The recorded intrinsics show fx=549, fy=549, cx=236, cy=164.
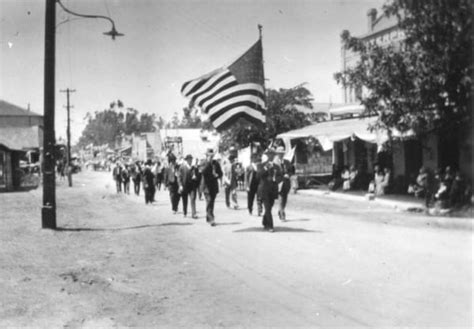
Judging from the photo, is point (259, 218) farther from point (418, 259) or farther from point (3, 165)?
point (3, 165)

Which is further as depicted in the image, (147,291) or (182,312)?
(147,291)

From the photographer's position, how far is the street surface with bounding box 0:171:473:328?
5719 mm

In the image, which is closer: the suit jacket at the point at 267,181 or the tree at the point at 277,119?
the suit jacket at the point at 267,181

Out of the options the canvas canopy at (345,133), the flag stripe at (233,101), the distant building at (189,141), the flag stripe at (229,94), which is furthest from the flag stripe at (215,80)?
the distant building at (189,141)

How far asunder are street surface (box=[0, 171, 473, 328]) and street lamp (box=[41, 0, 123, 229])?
63cm

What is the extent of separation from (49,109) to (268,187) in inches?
208

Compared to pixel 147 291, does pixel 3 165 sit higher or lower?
higher

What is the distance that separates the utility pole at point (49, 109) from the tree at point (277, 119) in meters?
16.7

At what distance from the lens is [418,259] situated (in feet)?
26.8

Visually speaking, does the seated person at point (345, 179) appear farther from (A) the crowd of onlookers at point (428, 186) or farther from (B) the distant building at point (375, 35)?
(B) the distant building at point (375, 35)

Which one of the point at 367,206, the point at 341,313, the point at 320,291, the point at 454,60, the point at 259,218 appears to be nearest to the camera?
the point at 341,313

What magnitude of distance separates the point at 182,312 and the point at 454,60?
889cm

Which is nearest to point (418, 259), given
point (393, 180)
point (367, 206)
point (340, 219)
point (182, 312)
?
point (182, 312)

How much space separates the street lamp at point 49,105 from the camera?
12289mm
